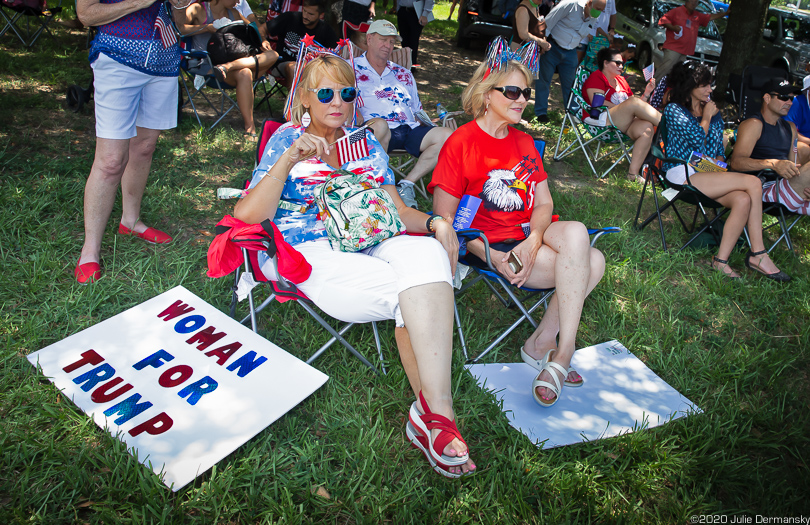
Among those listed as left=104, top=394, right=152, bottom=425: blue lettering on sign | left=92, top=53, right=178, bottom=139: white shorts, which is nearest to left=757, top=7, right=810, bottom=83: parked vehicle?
left=92, top=53, right=178, bottom=139: white shorts

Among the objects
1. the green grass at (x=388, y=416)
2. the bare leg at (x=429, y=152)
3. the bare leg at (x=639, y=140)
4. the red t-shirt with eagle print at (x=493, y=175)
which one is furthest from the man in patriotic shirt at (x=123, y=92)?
the bare leg at (x=639, y=140)

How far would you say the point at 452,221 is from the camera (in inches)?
102

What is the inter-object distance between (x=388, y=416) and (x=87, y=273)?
181 centimetres

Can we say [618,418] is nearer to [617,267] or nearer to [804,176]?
[617,267]

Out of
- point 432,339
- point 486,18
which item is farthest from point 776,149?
point 486,18

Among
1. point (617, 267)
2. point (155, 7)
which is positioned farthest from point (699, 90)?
point (155, 7)

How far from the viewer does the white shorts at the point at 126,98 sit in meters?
2.50

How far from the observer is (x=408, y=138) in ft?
13.0

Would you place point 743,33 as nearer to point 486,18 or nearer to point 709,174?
point 486,18

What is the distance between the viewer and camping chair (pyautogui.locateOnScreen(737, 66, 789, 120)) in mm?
4250

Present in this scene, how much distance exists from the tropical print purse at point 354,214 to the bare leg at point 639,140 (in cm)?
375

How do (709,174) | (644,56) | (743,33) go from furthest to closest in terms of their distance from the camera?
(644,56) → (743,33) → (709,174)

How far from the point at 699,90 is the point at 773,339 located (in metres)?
2.19

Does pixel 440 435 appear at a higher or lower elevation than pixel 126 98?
lower
